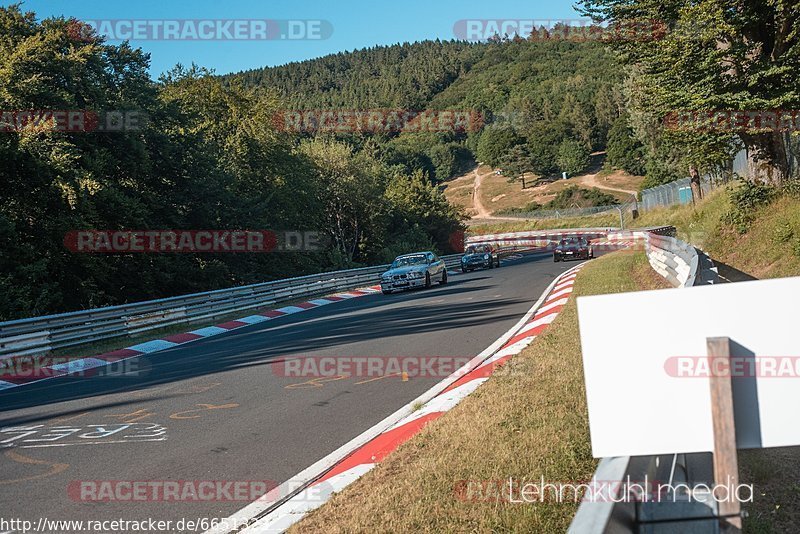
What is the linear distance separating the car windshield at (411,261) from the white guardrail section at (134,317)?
431 centimetres

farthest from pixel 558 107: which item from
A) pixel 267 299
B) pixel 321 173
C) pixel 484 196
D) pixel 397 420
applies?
pixel 397 420

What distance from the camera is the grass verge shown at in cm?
441

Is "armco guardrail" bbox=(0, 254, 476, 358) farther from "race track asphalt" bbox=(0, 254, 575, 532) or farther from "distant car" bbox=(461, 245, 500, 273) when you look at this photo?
"distant car" bbox=(461, 245, 500, 273)

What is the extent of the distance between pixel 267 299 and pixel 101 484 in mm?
21951

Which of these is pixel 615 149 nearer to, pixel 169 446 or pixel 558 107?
pixel 558 107

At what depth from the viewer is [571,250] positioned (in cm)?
3875

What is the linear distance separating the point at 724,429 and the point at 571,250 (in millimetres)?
36519

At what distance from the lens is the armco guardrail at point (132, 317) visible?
16.3 m

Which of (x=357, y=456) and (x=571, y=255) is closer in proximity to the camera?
(x=357, y=456)

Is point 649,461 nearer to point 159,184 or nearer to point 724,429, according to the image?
point 724,429

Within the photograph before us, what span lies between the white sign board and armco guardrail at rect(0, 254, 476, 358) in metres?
15.2

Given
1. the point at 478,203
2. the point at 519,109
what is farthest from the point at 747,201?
the point at 519,109

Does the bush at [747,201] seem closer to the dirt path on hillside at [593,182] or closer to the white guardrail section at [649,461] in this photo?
the white guardrail section at [649,461]

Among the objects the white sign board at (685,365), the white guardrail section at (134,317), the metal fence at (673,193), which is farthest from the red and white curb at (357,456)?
the metal fence at (673,193)
